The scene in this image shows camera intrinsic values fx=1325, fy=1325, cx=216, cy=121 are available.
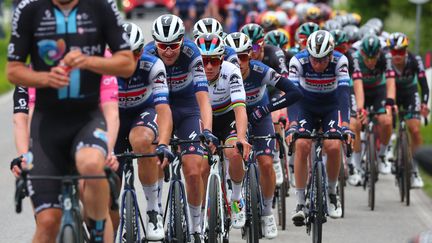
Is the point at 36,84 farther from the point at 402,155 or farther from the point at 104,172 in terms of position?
the point at 402,155

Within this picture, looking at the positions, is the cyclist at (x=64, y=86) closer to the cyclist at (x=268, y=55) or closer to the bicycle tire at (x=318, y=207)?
the bicycle tire at (x=318, y=207)

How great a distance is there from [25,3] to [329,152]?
5.05 m

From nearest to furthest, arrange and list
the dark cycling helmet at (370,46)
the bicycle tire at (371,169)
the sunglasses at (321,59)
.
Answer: the sunglasses at (321,59), the bicycle tire at (371,169), the dark cycling helmet at (370,46)

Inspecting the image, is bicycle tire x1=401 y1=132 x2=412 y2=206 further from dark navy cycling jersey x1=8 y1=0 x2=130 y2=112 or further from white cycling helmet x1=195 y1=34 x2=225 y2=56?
dark navy cycling jersey x1=8 y1=0 x2=130 y2=112

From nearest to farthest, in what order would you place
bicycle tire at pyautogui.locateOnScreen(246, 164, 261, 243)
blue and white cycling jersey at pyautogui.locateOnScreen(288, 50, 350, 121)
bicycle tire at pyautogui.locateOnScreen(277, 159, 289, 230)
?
bicycle tire at pyautogui.locateOnScreen(246, 164, 261, 243)
blue and white cycling jersey at pyautogui.locateOnScreen(288, 50, 350, 121)
bicycle tire at pyautogui.locateOnScreen(277, 159, 289, 230)

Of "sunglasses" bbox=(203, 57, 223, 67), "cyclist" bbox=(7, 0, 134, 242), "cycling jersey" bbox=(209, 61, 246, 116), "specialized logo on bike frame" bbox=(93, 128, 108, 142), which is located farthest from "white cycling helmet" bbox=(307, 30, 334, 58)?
"specialized logo on bike frame" bbox=(93, 128, 108, 142)

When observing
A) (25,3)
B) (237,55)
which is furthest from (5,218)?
(25,3)

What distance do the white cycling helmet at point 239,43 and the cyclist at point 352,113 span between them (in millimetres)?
2979

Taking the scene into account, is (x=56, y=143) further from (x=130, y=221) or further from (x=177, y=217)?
(x=177, y=217)

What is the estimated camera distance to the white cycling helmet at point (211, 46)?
10820 millimetres

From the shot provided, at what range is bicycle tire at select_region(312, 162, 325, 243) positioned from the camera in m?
11.1

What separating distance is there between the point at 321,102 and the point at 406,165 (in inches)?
117

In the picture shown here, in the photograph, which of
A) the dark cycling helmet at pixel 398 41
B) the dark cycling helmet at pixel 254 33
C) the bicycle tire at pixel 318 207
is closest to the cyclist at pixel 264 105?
the bicycle tire at pixel 318 207

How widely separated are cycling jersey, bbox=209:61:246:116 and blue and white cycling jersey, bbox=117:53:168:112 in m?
0.81
